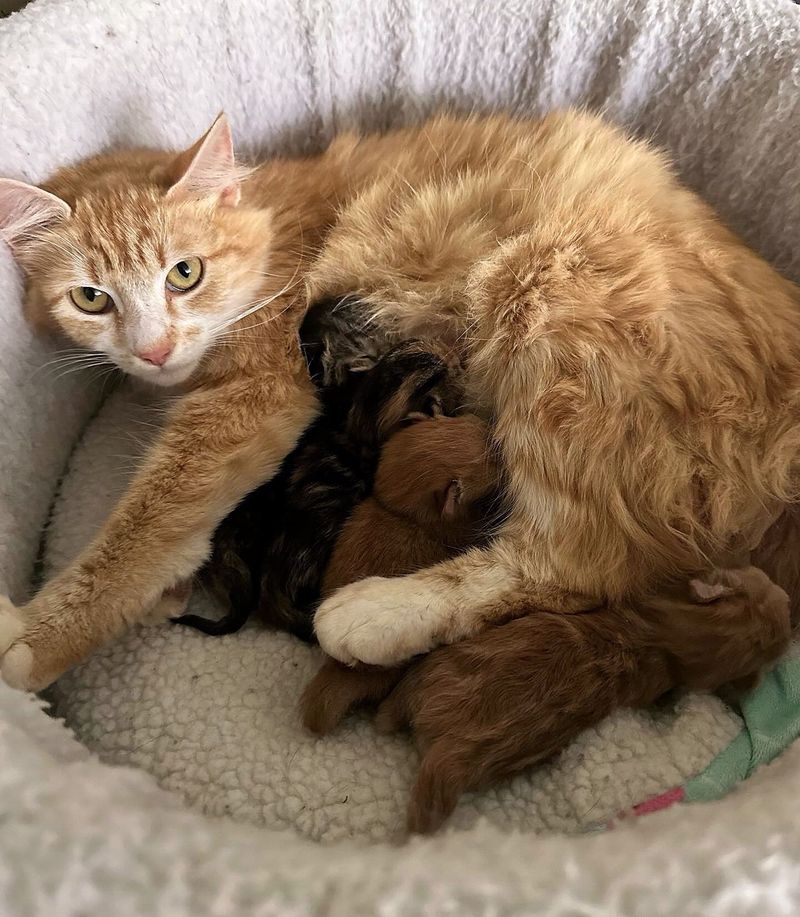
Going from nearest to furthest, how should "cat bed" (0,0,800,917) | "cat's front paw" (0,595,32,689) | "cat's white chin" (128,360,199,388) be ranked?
"cat bed" (0,0,800,917) → "cat's front paw" (0,595,32,689) → "cat's white chin" (128,360,199,388)

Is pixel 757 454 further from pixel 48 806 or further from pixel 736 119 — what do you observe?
pixel 48 806

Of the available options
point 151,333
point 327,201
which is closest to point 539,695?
point 151,333

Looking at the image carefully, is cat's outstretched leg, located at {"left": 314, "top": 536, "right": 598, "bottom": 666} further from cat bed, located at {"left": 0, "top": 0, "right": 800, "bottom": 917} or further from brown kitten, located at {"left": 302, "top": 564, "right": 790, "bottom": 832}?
cat bed, located at {"left": 0, "top": 0, "right": 800, "bottom": 917}

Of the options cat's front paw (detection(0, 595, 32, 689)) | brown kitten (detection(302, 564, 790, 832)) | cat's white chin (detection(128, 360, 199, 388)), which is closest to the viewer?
brown kitten (detection(302, 564, 790, 832))

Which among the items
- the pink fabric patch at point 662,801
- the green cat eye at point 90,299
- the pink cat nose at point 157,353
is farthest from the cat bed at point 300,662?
the pink cat nose at point 157,353

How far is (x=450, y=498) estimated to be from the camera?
4.04 feet

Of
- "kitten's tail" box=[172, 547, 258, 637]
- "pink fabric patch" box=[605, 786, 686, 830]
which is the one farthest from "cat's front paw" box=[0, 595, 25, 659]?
"pink fabric patch" box=[605, 786, 686, 830]

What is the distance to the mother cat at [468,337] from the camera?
3.71 ft

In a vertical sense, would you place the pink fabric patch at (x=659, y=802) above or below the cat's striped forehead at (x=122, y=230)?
below

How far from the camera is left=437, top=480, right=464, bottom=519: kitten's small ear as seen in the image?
1.23 meters

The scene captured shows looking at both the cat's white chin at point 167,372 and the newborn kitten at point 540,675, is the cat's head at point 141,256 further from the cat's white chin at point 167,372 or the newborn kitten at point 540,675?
the newborn kitten at point 540,675

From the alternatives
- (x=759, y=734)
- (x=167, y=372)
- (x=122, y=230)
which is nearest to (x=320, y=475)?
(x=167, y=372)

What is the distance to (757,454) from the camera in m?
1.11

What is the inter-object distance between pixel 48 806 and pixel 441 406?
35.0 inches
